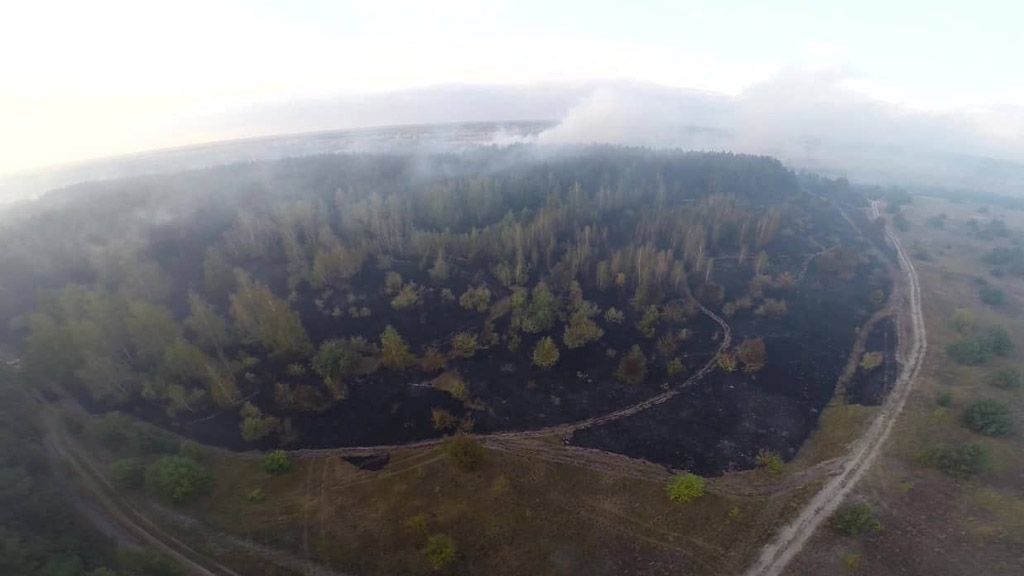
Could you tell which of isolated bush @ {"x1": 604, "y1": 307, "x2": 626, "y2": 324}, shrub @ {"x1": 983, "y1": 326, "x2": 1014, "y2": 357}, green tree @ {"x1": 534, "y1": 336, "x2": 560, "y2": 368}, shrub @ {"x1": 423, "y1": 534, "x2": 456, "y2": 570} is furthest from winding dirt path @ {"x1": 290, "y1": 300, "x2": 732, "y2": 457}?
shrub @ {"x1": 983, "y1": 326, "x2": 1014, "y2": 357}

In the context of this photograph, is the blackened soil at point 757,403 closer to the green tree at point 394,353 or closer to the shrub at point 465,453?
the shrub at point 465,453

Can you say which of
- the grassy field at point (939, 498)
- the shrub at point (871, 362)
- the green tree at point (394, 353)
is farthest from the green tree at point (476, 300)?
the shrub at point (871, 362)

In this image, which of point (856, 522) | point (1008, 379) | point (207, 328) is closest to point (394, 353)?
point (207, 328)

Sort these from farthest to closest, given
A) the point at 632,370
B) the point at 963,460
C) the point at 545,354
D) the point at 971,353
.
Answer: the point at 545,354
the point at 632,370
the point at 971,353
the point at 963,460

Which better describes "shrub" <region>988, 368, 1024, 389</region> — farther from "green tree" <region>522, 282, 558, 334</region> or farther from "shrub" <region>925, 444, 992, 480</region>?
"green tree" <region>522, 282, 558, 334</region>

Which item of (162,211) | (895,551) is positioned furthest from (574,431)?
(162,211)

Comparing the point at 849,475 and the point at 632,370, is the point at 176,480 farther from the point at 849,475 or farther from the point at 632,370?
the point at 849,475

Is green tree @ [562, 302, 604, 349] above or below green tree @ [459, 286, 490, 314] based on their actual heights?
below
